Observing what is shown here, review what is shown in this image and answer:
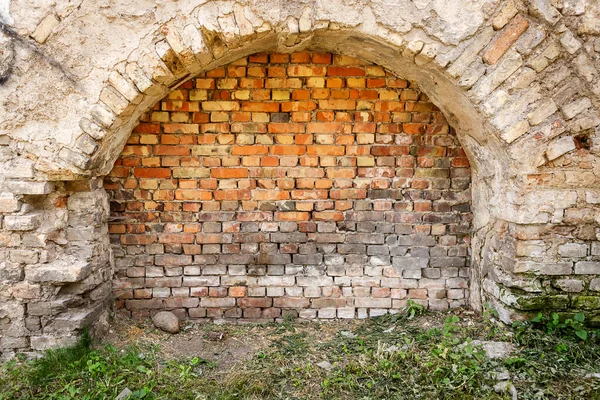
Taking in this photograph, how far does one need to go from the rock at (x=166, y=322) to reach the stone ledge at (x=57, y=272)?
2.02ft

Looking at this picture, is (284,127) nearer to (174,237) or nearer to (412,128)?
(412,128)

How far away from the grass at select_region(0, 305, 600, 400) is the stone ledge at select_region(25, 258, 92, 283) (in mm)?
438

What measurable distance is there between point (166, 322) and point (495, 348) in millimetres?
2256

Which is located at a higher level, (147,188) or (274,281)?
(147,188)

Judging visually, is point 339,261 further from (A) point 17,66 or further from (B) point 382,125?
(A) point 17,66

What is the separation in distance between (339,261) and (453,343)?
3.19ft

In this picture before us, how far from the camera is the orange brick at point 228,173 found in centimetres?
311

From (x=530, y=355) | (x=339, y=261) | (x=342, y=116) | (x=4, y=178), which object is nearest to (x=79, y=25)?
(x=4, y=178)

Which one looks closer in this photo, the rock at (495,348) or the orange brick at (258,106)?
the rock at (495,348)

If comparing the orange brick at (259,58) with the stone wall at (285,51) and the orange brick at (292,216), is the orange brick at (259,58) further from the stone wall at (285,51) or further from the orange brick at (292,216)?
the orange brick at (292,216)

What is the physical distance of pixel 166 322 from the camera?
9.99 feet

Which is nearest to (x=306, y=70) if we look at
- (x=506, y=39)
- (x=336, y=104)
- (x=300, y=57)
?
(x=300, y=57)

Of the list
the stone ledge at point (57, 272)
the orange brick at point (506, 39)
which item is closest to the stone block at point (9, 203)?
the stone ledge at point (57, 272)

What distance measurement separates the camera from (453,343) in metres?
2.70
